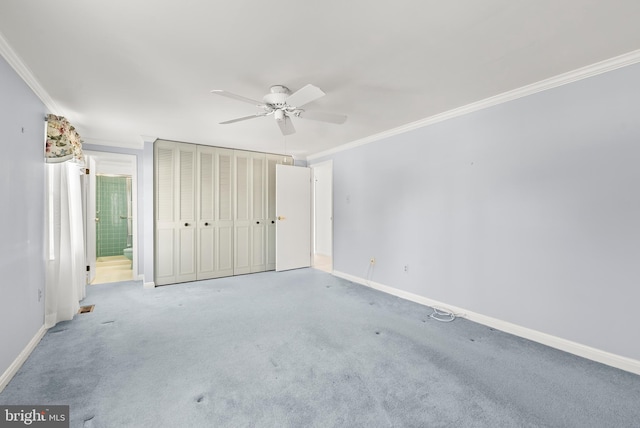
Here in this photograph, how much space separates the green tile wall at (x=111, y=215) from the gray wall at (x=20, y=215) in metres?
4.74

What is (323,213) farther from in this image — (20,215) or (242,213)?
(20,215)

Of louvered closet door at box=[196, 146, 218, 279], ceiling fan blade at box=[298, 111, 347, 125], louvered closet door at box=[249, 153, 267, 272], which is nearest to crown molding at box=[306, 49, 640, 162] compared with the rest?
ceiling fan blade at box=[298, 111, 347, 125]

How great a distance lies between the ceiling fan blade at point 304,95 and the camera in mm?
2094

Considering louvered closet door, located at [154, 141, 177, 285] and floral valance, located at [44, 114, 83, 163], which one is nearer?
floral valance, located at [44, 114, 83, 163]

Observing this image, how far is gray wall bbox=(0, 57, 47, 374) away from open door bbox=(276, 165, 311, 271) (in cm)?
327

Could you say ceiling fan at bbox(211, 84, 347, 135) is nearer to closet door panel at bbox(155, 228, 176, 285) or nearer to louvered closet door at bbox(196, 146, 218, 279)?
louvered closet door at bbox(196, 146, 218, 279)

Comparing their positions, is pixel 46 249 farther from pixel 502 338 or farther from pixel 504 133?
pixel 504 133

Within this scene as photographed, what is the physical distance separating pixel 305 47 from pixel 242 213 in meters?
3.74

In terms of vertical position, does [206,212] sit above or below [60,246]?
above

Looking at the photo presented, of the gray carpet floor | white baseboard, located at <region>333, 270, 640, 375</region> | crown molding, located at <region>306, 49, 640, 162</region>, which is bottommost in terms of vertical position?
the gray carpet floor
